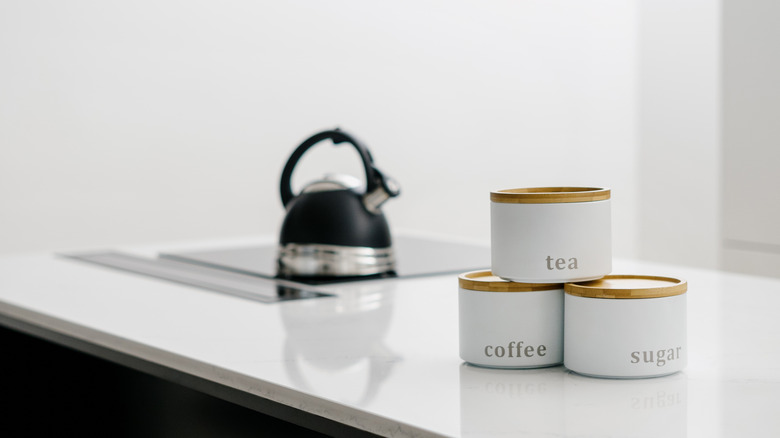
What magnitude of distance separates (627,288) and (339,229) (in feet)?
2.60

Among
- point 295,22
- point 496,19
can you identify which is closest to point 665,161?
point 496,19

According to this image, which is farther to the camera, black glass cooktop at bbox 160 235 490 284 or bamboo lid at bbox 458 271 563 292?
black glass cooktop at bbox 160 235 490 284

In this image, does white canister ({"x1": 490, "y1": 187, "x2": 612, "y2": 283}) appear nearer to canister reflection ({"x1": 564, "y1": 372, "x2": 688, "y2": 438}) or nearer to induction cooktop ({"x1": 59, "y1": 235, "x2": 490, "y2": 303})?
canister reflection ({"x1": 564, "y1": 372, "x2": 688, "y2": 438})

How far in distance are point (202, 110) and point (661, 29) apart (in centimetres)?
225

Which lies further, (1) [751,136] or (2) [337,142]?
(1) [751,136]

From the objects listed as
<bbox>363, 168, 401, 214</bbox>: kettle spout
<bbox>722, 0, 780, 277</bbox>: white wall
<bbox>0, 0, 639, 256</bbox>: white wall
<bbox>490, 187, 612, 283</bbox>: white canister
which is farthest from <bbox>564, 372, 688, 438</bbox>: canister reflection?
<bbox>0, 0, 639, 256</bbox>: white wall

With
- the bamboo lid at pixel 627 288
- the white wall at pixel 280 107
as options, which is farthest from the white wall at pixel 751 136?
the white wall at pixel 280 107

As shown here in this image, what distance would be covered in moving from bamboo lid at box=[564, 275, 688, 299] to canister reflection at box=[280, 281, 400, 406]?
20cm

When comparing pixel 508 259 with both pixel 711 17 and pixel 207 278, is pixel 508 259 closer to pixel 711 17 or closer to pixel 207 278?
pixel 207 278

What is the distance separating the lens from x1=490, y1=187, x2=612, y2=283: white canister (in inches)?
33.6

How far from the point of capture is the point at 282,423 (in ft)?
3.16

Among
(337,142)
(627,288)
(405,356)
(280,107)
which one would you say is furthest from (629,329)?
(280,107)

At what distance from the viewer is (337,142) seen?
5.38 feet

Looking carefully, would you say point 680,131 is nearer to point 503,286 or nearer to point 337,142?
point 337,142
